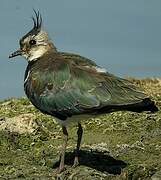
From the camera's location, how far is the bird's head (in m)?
11.5

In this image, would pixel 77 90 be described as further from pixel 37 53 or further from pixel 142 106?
pixel 37 53

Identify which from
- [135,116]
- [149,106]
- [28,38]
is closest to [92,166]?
[149,106]

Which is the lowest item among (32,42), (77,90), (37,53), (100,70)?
(77,90)

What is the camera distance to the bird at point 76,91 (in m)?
9.95

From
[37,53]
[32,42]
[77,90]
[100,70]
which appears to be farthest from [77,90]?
[32,42]

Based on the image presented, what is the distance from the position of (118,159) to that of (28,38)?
237cm

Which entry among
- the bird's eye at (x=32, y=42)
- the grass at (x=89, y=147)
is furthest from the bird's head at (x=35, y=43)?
the grass at (x=89, y=147)

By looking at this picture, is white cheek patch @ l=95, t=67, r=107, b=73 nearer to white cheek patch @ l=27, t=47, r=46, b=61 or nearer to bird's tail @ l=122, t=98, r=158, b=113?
bird's tail @ l=122, t=98, r=158, b=113

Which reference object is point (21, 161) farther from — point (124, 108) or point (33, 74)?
point (124, 108)

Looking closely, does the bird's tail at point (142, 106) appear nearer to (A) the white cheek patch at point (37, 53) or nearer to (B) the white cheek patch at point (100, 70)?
(B) the white cheek patch at point (100, 70)

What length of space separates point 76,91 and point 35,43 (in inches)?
66.1

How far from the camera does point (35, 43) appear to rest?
11.6 meters

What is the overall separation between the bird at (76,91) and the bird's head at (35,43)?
1.02ft

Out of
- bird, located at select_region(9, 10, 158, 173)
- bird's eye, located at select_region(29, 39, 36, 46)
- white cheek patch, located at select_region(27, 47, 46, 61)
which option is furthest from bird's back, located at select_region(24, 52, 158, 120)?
bird's eye, located at select_region(29, 39, 36, 46)
